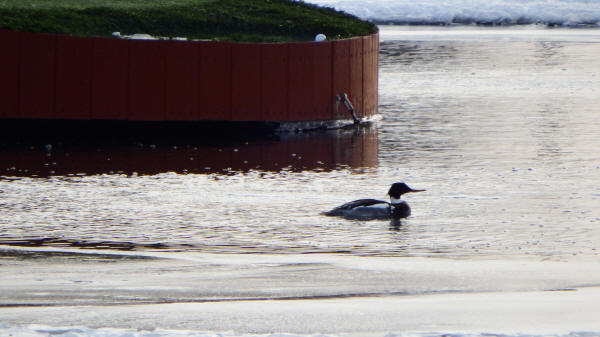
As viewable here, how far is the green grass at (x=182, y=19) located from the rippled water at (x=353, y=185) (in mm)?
2936

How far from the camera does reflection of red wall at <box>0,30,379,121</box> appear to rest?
24.6m

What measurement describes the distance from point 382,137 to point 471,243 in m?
11.2

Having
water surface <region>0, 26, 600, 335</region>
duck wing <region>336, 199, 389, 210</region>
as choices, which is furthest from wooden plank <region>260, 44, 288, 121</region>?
duck wing <region>336, 199, 389, 210</region>

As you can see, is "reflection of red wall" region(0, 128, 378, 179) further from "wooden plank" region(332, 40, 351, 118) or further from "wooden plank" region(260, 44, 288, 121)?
"wooden plank" region(332, 40, 351, 118)

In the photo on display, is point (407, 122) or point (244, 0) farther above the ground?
point (244, 0)

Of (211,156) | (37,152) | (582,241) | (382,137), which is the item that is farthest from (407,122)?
(582,241)

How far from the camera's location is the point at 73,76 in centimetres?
2462

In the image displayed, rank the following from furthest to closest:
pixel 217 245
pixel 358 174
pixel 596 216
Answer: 1. pixel 358 174
2. pixel 596 216
3. pixel 217 245

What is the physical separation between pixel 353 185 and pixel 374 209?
3196 millimetres

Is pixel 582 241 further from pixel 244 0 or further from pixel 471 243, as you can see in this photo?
pixel 244 0

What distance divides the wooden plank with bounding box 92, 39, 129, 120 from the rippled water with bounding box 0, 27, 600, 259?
4.29ft

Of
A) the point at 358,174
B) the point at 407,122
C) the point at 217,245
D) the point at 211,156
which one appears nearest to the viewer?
the point at 217,245

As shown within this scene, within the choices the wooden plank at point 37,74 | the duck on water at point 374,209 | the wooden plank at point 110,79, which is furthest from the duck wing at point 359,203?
the wooden plank at point 37,74

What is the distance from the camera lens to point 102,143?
2450 cm
